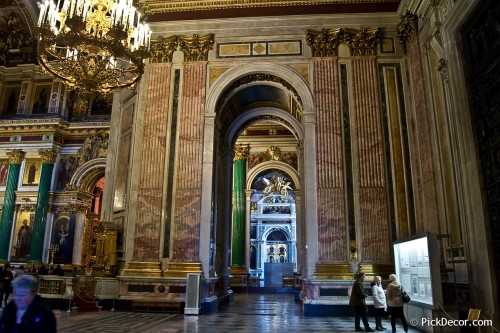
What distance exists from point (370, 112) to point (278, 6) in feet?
11.9

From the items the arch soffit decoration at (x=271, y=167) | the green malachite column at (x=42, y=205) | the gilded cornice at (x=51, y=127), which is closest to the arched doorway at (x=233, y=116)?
the arch soffit decoration at (x=271, y=167)

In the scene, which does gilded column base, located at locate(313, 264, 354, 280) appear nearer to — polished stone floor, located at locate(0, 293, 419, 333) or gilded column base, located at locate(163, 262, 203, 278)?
polished stone floor, located at locate(0, 293, 419, 333)

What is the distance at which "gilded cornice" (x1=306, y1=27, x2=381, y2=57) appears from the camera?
9.95 metres

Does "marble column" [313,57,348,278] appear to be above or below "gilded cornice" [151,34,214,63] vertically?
below

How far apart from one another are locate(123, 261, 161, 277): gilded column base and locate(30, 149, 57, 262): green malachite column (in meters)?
10.4

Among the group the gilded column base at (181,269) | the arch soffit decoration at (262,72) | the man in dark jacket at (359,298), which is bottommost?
the man in dark jacket at (359,298)

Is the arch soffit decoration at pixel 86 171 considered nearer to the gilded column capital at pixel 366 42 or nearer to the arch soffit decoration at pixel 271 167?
the arch soffit decoration at pixel 271 167

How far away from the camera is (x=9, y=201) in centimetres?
1838

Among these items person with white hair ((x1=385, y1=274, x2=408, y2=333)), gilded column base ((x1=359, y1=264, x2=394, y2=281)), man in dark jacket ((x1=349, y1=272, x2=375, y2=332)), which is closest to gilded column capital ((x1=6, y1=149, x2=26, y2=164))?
gilded column base ((x1=359, y1=264, x2=394, y2=281))

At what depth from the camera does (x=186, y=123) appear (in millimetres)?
9961

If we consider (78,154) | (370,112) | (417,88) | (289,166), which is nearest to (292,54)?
(370,112)

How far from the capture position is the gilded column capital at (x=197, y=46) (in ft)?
34.0

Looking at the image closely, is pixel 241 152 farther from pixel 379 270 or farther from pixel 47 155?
pixel 379 270

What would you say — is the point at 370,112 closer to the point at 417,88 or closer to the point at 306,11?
the point at 417,88
